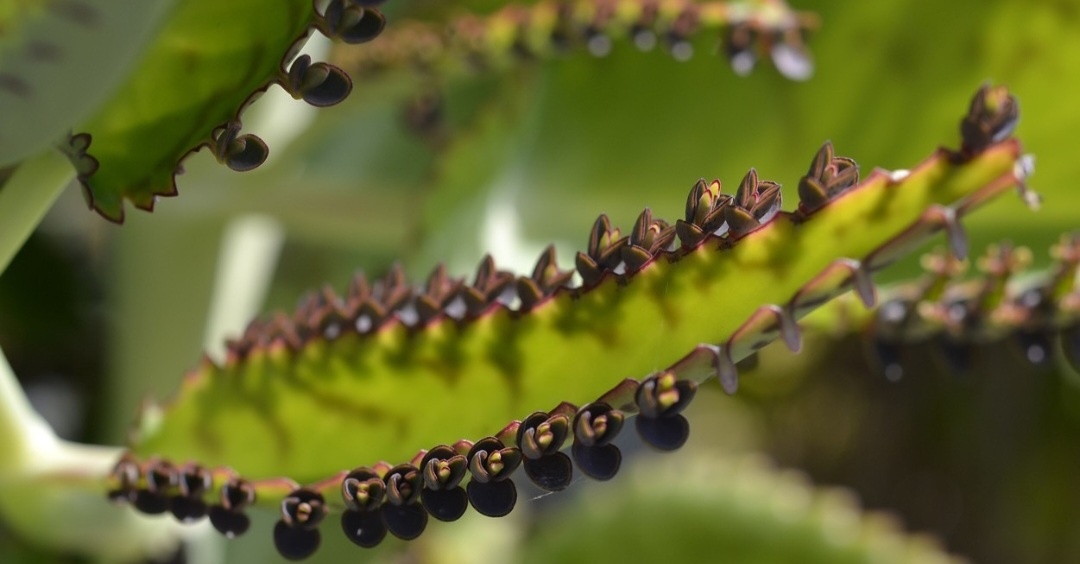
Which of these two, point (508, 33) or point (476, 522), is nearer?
point (508, 33)

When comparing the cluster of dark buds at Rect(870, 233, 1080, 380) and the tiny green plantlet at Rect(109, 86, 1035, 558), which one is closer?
the tiny green plantlet at Rect(109, 86, 1035, 558)

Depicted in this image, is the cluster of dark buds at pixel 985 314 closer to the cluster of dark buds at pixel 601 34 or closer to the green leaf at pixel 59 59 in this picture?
the cluster of dark buds at pixel 601 34

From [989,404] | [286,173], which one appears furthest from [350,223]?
[989,404]

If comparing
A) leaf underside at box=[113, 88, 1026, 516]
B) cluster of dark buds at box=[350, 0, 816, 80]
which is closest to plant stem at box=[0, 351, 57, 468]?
leaf underside at box=[113, 88, 1026, 516]

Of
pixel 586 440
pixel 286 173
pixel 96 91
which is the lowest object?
pixel 586 440

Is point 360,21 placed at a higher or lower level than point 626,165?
lower

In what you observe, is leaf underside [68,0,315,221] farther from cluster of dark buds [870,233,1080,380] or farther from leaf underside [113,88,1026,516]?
cluster of dark buds [870,233,1080,380]

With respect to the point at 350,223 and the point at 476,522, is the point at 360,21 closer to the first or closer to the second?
the point at 350,223
